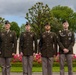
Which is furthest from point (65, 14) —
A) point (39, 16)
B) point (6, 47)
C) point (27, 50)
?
point (6, 47)

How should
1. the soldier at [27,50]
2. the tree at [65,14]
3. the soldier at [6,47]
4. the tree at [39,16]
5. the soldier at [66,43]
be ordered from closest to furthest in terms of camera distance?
1. the soldier at [66,43]
2. the soldier at [6,47]
3. the soldier at [27,50]
4. the tree at [39,16]
5. the tree at [65,14]

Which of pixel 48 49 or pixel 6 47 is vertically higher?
pixel 6 47

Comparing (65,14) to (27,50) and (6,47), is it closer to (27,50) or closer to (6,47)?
(27,50)

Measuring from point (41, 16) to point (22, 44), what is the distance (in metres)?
52.3

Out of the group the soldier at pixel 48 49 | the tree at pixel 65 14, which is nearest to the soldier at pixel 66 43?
the soldier at pixel 48 49

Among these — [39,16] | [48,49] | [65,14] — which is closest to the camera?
[48,49]

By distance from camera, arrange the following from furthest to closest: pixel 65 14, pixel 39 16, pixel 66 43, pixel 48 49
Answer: pixel 65 14
pixel 39 16
pixel 48 49
pixel 66 43

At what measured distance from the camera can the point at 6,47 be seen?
1145cm

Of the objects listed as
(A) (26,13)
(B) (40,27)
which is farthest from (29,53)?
(A) (26,13)

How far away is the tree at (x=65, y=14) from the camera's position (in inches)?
3688

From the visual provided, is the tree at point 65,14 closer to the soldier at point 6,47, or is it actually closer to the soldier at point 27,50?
the soldier at point 27,50

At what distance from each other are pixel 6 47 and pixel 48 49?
1444mm

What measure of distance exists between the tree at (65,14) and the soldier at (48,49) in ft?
268

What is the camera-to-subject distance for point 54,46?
1146 cm
